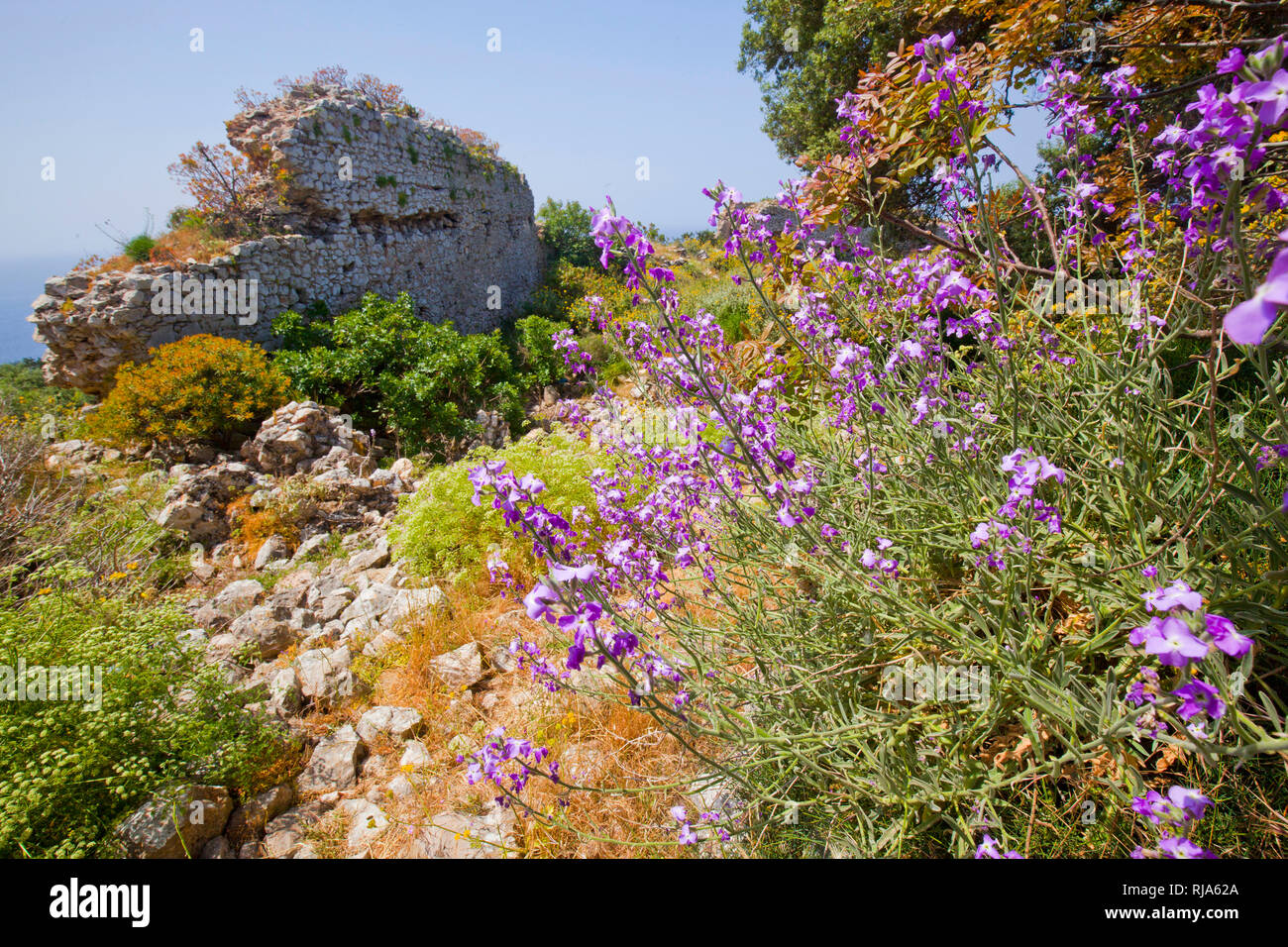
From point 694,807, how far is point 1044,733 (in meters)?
1.19

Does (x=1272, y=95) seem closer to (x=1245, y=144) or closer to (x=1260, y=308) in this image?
(x=1245, y=144)

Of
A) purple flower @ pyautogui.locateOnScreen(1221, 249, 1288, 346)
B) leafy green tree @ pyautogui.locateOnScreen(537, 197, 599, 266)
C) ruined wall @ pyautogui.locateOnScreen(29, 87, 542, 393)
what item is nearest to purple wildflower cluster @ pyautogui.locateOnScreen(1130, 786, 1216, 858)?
purple flower @ pyautogui.locateOnScreen(1221, 249, 1288, 346)

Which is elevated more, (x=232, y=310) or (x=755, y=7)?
(x=755, y=7)

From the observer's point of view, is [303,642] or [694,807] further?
[303,642]

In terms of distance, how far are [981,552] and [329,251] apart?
435 inches

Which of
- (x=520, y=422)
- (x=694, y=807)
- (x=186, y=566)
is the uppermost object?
(x=520, y=422)

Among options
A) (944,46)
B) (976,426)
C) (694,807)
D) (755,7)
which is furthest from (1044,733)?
(755,7)

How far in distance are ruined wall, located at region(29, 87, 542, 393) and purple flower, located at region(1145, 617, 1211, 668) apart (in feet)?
33.4

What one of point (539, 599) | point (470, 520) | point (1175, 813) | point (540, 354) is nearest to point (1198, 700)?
point (1175, 813)

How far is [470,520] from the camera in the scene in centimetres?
423

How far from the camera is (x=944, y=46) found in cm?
159

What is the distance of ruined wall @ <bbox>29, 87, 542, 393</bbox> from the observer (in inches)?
298

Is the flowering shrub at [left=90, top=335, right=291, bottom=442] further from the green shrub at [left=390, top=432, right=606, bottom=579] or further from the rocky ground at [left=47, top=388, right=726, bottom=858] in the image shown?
the green shrub at [left=390, top=432, right=606, bottom=579]

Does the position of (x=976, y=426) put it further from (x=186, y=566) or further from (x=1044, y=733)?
(x=186, y=566)
